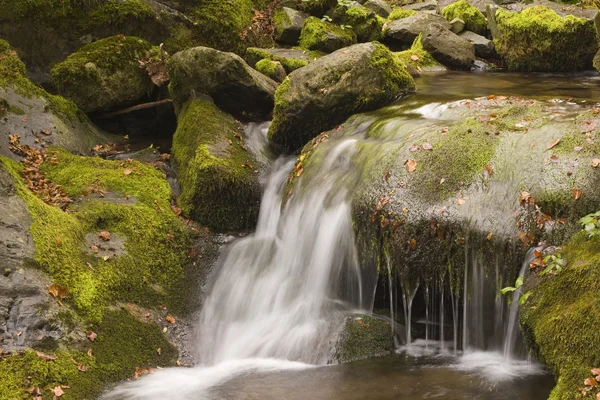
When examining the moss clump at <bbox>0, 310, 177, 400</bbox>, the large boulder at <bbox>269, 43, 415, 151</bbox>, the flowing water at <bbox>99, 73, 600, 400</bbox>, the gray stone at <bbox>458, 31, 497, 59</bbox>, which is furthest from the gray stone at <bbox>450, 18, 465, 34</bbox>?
the moss clump at <bbox>0, 310, 177, 400</bbox>

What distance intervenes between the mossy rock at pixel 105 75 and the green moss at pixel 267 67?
207 cm

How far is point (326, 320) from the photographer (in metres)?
5.79

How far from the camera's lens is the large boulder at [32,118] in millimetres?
8305

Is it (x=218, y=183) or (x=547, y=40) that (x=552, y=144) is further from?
(x=547, y=40)

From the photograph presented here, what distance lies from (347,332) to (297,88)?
398cm

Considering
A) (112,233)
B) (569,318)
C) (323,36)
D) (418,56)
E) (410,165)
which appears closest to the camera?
(569,318)

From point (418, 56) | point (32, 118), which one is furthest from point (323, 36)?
point (32, 118)

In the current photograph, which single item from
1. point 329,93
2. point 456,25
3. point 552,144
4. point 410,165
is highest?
point 456,25

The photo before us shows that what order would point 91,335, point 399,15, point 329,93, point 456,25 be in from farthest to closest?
point 399,15, point 456,25, point 329,93, point 91,335

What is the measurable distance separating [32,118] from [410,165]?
6099 mm

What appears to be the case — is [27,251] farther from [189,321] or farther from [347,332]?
[347,332]

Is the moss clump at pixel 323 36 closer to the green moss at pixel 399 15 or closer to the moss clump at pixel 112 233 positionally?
the green moss at pixel 399 15

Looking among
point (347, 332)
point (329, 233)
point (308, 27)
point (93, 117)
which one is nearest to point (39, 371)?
point (347, 332)

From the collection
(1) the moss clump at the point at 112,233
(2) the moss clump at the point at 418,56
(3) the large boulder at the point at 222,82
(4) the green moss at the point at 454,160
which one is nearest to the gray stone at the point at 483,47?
(2) the moss clump at the point at 418,56
